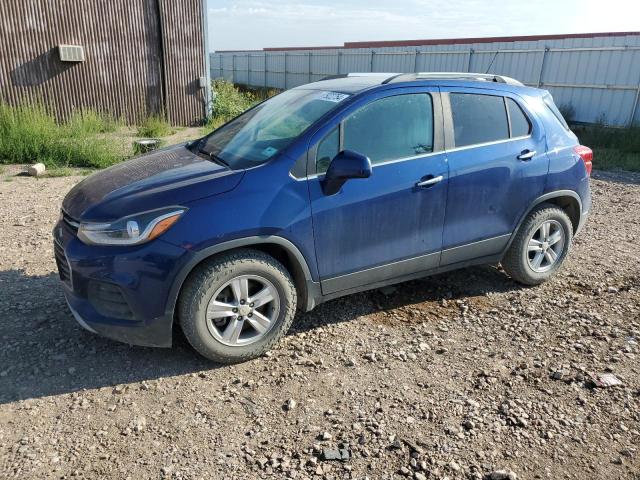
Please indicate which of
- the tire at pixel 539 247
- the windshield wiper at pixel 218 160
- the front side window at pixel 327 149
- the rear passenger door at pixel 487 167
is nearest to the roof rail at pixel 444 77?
the rear passenger door at pixel 487 167

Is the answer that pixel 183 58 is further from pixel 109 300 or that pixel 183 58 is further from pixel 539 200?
pixel 109 300

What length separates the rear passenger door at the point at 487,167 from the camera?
3.92m

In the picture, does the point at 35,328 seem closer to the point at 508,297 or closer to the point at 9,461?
the point at 9,461

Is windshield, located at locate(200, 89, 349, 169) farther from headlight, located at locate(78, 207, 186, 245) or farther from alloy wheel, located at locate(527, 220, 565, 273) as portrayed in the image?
alloy wheel, located at locate(527, 220, 565, 273)

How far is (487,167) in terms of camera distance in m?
3.99

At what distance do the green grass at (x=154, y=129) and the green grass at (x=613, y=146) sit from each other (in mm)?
9468

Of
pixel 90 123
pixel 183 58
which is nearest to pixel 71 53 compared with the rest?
pixel 90 123

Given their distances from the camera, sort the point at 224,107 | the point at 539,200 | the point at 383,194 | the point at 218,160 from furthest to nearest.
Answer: the point at 224,107
the point at 539,200
the point at 218,160
the point at 383,194

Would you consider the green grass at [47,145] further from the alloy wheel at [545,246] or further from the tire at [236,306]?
the alloy wheel at [545,246]

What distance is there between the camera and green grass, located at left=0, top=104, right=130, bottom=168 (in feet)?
29.2

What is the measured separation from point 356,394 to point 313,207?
1.23 meters

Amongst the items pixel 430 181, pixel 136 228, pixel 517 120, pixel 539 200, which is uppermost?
pixel 517 120

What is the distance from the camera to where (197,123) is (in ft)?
44.0

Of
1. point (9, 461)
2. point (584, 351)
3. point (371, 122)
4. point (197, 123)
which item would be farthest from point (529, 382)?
point (197, 123)
